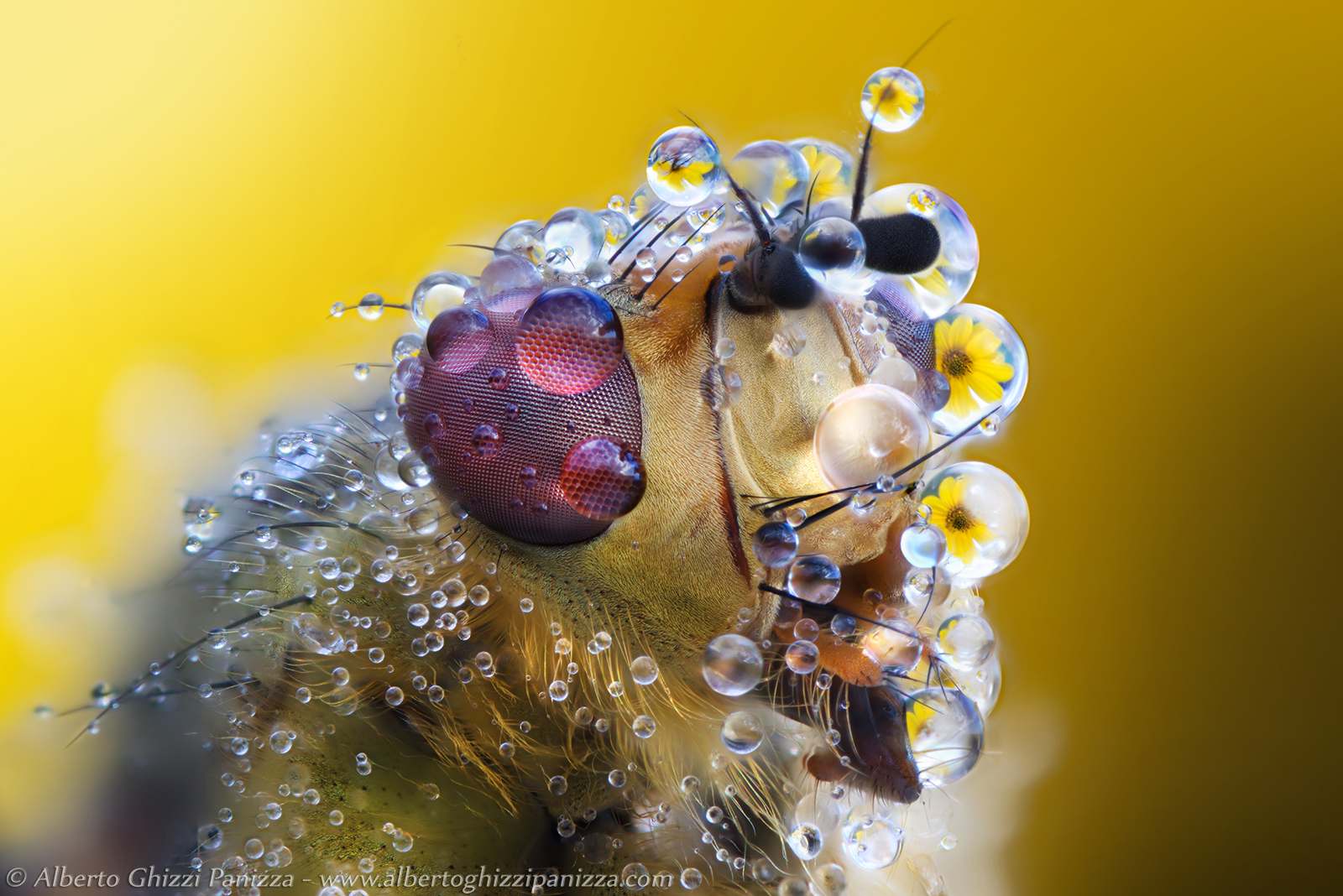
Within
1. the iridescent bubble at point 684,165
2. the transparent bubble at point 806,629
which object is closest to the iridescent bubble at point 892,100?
the iridescent bubble at point 684,165

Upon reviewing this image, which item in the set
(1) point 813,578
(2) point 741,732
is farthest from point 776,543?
(2) point 741,732

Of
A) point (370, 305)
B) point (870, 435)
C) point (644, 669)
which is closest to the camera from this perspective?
point (870, 435)

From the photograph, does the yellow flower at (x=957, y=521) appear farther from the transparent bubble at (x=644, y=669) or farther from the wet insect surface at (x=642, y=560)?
the transparent bubble at (x=644, y=669)

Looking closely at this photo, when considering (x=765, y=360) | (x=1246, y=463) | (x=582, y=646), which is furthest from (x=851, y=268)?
(x=1246, y=463)

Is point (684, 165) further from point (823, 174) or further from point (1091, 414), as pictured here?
point (1091, 414)

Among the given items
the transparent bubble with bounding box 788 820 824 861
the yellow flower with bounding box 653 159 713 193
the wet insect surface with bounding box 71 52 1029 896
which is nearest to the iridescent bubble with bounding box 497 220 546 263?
the wet insect surface with bounding box 71 52 1029 896

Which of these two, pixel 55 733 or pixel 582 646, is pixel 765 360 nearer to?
pixel 582 646
